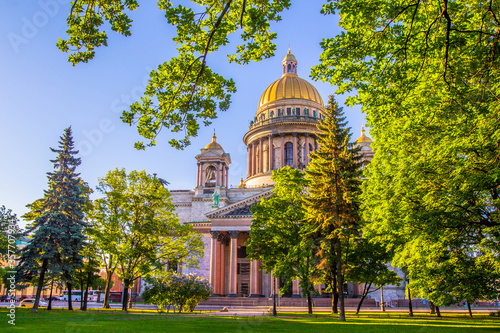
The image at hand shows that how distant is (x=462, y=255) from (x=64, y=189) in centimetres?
2643

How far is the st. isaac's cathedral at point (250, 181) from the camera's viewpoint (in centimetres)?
5022

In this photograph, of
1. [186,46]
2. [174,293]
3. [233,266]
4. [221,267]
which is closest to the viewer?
[186,46]

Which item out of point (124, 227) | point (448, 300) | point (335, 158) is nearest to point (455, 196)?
point (448, 300)

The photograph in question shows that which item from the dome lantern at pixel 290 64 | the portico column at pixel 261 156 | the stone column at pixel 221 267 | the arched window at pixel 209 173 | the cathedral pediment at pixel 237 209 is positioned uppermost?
the dome lantern at pixel 290 64

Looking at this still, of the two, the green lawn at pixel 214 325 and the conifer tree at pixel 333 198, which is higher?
the conifer tree at pixel 333 198

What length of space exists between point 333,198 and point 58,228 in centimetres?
1913

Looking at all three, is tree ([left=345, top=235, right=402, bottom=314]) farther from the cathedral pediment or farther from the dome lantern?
the dome lantern

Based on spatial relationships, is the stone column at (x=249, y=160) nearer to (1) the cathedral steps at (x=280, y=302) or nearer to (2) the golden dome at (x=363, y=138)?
(2) the golden dome at (x=363, y=138)

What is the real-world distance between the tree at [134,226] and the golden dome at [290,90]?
39.2 m

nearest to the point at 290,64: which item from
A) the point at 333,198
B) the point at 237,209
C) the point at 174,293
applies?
the point at 237,209

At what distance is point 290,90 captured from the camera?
68.0 meters

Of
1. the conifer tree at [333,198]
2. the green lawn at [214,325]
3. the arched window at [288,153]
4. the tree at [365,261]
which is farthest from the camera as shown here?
the arched window at [288,153]

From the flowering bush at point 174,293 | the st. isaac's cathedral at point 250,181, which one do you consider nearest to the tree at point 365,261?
the flowering bush at point 174,293

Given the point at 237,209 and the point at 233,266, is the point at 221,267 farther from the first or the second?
the point at 237,209
